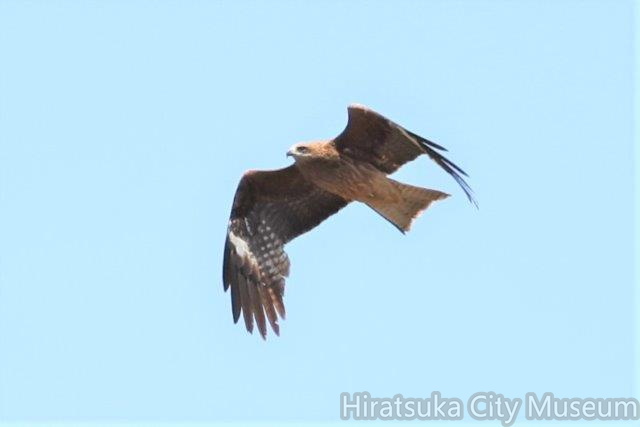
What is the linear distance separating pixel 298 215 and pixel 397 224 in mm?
1445

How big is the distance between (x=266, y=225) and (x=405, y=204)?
1866mm

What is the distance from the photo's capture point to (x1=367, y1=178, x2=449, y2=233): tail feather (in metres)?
13.0

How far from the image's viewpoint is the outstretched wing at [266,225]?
1403 cm

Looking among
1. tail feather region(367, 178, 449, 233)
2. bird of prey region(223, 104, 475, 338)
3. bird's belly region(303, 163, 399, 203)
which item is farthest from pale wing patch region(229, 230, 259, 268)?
tail feather region(367, 178, 449, 233)

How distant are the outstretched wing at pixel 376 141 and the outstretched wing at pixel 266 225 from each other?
3.41 ft

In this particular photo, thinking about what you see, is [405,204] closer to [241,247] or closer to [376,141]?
[376,141]

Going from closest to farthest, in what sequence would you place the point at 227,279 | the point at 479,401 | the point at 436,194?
the point at 479,401 < the point at 436,194 < the point at 227,279

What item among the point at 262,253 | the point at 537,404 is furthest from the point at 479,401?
the point at 262,253

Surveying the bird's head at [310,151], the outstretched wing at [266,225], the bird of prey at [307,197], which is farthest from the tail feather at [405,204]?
the outstretched wing at [266,225]

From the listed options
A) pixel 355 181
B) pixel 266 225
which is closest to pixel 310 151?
pixel 355 181

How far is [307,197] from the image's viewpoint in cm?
1423

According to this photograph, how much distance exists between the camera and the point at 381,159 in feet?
43.2

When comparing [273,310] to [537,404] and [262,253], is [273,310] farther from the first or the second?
[537,404]

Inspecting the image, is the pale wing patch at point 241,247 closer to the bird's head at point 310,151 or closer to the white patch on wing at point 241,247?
the white patch on wing at point 241,247
